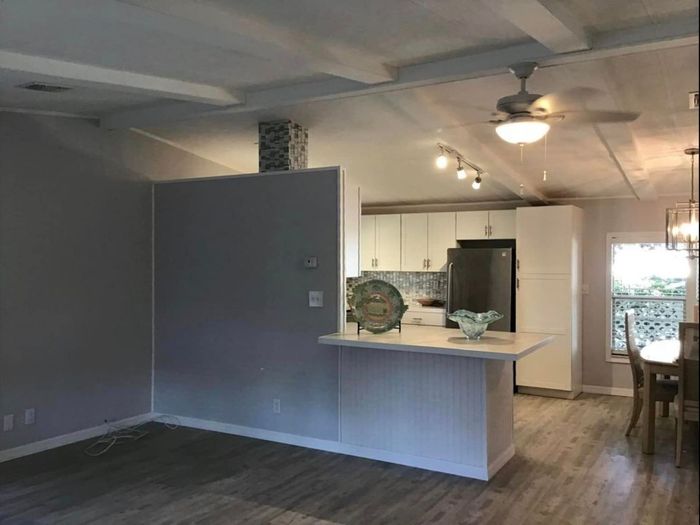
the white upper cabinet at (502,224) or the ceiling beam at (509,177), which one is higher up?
the ceiling beam at (509,177)

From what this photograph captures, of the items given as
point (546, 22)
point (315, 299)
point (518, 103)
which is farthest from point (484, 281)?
point (546, 22)

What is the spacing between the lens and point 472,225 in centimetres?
716

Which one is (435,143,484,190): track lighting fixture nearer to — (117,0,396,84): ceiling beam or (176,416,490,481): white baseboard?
(117,0,396,84): ceiling beam

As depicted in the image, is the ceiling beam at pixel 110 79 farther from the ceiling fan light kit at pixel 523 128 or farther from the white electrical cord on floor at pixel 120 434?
the white electrical cord on floor at pixel 120 434

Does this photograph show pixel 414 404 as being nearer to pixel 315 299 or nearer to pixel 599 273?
pixel 315 299

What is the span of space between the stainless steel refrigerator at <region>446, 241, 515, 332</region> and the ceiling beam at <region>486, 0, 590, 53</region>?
394cm

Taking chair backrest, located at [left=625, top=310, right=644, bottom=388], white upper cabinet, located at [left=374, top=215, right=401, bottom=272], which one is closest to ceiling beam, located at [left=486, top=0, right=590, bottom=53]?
chair backrest, located at [left=625, top=310, right=644, bottom=388]

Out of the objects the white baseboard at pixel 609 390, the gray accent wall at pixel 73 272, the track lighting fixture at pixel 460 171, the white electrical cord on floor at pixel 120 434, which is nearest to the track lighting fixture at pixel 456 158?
the track lighting fixture at pixel 460 171

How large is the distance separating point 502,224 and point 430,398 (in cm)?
339

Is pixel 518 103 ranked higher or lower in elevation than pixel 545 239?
higher

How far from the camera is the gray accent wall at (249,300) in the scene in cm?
459

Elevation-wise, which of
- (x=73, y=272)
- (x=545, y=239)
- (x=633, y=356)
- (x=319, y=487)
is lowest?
(x=319, y=487)

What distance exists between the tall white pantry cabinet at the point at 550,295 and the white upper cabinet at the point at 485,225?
0.71ft

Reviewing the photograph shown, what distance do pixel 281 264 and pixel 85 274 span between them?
157 centimetres
